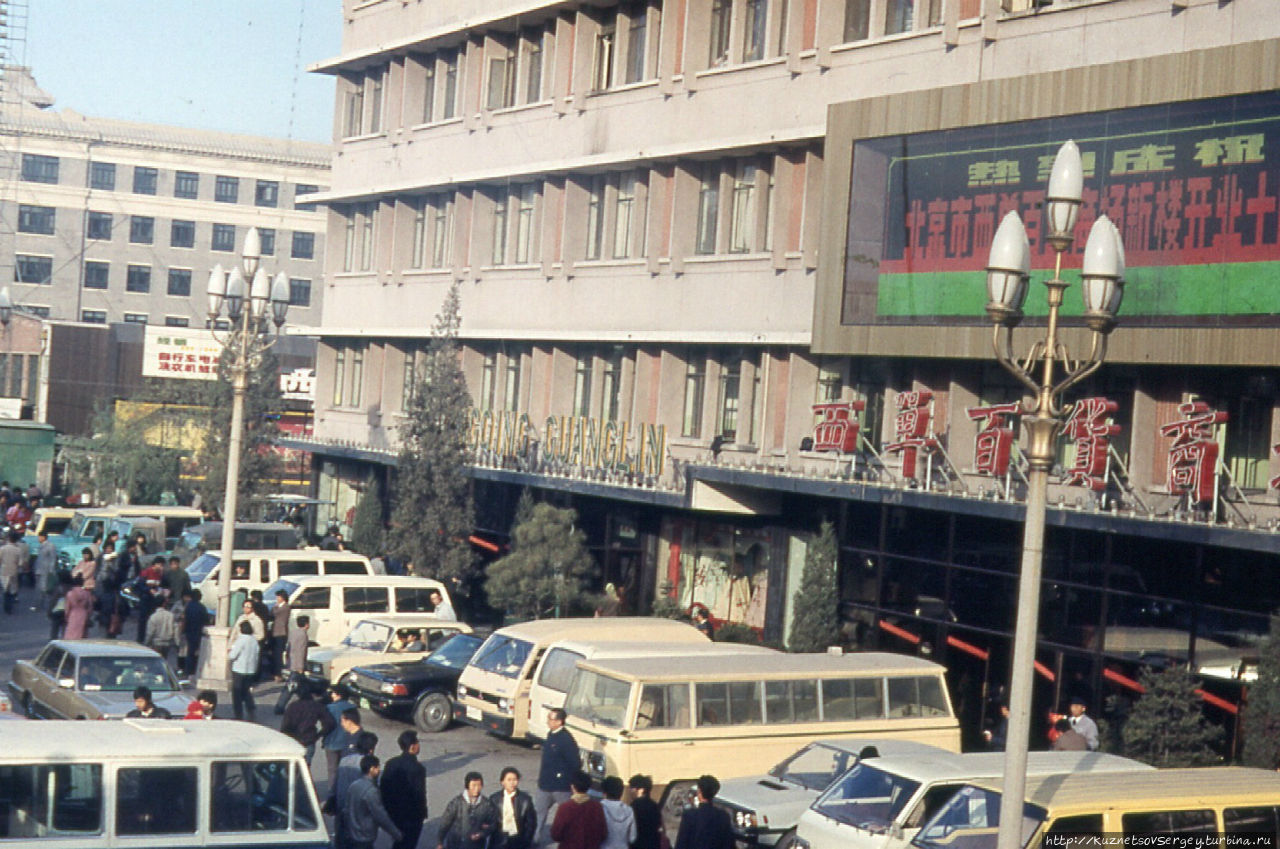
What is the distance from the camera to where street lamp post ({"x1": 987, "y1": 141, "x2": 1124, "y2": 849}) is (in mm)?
12172

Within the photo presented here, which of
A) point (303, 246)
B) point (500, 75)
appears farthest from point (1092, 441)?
point (303, 246)

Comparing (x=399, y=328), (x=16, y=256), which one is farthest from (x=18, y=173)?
(x=399, y=328)

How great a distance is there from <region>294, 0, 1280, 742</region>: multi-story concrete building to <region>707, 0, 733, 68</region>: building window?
0.26 feet

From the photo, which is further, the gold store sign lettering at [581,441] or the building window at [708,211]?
the gold store sign lettering at [581,441]

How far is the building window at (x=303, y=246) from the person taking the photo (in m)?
89.6

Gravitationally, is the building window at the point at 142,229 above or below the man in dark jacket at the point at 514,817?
above

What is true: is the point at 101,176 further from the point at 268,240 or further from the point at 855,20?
the point at 855,20

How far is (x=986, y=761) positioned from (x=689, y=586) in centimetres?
2037

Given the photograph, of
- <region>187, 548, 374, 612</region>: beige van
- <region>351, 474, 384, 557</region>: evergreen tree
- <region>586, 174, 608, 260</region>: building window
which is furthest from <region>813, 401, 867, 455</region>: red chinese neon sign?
<region>351, 474, 384, 557</region>: evergreen tree

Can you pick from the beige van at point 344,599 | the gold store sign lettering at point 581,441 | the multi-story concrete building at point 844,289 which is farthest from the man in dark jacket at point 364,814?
the gold store sign lettering at point 581,441

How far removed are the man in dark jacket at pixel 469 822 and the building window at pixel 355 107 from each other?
3763 cm

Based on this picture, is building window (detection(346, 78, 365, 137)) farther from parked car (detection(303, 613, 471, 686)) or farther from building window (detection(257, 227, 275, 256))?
building window (detection(257, 227, 275, 256))

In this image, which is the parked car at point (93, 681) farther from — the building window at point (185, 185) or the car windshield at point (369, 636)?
the building window at point (185, 185)

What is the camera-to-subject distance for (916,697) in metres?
21.0
